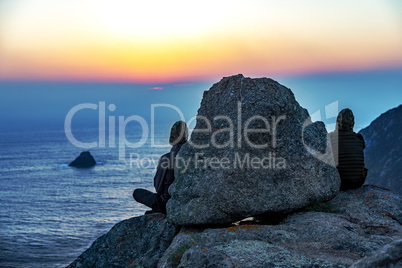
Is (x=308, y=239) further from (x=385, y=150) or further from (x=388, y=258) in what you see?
(x=385, y=150)

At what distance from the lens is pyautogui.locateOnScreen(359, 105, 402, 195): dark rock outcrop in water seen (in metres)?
72.2

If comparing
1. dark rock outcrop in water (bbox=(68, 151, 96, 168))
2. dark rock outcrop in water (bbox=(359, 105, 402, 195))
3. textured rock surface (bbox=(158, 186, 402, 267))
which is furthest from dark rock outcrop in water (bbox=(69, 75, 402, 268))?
dark rock outcrop in water (bbox=(68, 151, 96, 168))

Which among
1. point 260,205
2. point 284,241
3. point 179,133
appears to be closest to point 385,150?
point 179,133

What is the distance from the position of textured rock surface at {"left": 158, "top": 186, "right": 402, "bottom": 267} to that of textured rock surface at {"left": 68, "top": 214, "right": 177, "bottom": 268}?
2.89 ft

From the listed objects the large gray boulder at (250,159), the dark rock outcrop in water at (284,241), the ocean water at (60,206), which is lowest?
the ocean water at (60,206)

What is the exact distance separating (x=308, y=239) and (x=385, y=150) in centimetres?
8324

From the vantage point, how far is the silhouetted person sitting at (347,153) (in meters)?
11.0

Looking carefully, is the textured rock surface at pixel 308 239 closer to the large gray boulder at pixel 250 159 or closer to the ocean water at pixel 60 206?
the large gray boulder at pixel 250 159

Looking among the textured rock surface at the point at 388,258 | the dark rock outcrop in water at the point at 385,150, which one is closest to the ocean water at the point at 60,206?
the dark rock outcrop in water at the point at 385,150

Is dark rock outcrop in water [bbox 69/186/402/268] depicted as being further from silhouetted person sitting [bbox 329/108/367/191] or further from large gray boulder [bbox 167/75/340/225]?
large gray boulder [bbox 167/75/340/225]

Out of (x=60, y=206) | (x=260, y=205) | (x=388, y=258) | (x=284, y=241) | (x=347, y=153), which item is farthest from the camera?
(x=60, y=206)

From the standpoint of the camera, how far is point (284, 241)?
24.0ft

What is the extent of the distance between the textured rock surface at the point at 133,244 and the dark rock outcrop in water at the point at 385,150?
6364 cm

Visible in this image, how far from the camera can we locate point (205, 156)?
941cm
